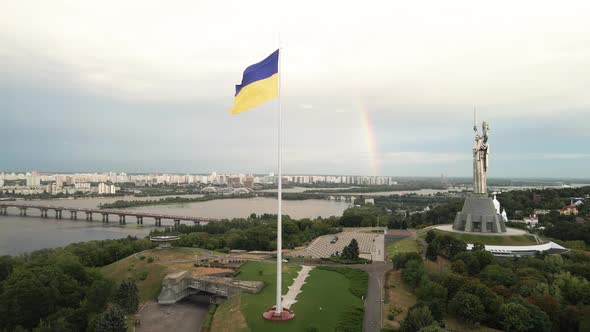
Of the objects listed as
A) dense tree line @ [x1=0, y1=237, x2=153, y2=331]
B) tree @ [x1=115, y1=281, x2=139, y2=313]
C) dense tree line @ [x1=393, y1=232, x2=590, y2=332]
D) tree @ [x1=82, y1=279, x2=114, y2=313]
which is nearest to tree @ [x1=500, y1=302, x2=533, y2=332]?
dense tree line @ [x1=393, y1=232, x2=590, y2=332]

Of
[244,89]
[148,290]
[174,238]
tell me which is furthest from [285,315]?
[174,238]

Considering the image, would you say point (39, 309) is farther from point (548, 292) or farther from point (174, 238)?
point (548, 292)

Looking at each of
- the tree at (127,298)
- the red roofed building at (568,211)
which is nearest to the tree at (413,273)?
the tree at (127,298)

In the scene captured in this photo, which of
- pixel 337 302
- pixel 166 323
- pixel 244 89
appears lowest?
pixel 166 323

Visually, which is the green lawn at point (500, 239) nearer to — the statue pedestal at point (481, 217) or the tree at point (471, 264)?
the statue pedestal at point (481, 217)

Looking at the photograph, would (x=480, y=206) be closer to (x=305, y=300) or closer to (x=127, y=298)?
(x=305, y=300)

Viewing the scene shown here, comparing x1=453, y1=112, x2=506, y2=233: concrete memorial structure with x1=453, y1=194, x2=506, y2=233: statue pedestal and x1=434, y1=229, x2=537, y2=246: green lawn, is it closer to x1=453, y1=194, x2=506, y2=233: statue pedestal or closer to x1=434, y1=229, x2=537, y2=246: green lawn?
x1=453, y1=194, x2=506, y2=233: statue pedestal
